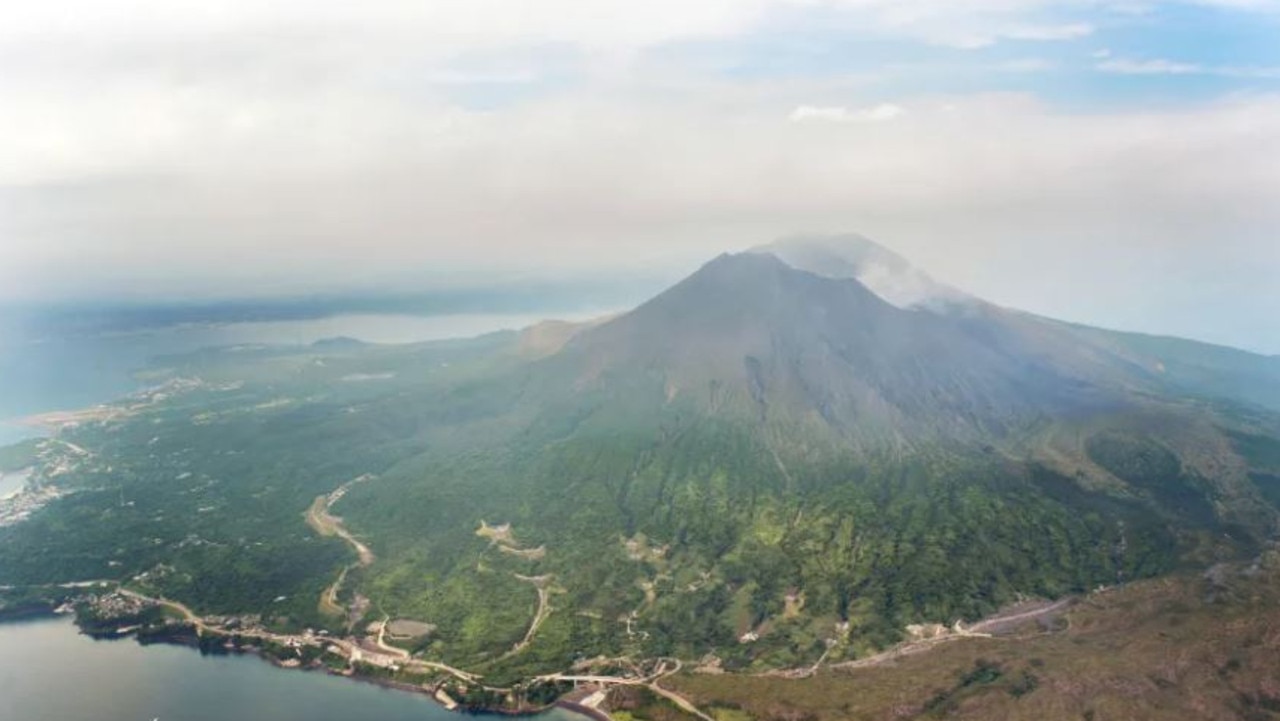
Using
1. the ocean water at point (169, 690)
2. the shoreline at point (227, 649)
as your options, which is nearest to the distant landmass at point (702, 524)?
the shoreline at point (227, 649)

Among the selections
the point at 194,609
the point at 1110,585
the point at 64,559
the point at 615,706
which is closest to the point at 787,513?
the point at 1110,585

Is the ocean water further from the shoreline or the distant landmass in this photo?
the distant landmass

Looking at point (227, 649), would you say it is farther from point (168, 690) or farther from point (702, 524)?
point (702, 524)

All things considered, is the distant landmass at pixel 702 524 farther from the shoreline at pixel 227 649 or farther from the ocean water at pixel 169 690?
the ocean water at pixel 169 690

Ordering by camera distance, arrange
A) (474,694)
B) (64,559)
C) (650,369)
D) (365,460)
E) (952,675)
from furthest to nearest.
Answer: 1. (650,369)
2. (365,460)
3. (64,559)
4. (474,694)
5. (952,675)

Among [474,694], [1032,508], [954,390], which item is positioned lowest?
[474,694]

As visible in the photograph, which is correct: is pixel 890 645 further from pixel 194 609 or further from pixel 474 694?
pixel 194 609
